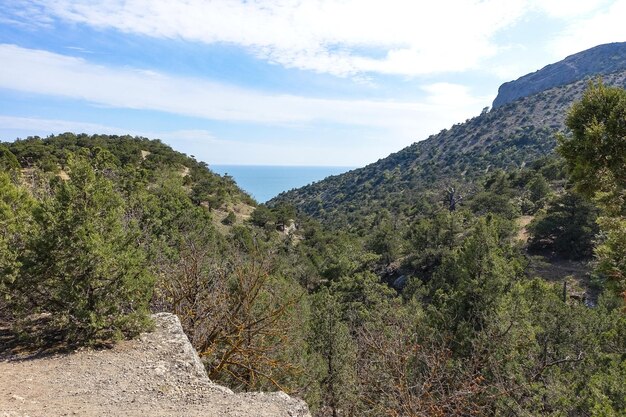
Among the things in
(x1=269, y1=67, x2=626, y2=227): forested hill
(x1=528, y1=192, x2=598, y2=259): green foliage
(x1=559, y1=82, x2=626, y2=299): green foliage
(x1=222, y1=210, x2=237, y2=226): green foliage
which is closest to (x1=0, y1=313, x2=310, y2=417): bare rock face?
(x1=559, y1=82, x2=626, y2=299): green foliage

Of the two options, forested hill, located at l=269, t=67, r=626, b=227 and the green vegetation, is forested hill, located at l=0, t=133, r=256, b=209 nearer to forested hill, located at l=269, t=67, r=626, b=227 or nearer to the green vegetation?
the green vegetation

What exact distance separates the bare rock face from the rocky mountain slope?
253ft

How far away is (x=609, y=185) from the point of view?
11.5 m

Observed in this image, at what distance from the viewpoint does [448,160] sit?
4828 inches

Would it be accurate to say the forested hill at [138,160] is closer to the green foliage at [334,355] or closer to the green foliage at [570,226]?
the green foliage at [334,355]

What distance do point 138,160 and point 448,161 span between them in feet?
299

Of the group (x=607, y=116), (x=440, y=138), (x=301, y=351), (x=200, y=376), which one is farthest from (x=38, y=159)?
(x=440, y=138)

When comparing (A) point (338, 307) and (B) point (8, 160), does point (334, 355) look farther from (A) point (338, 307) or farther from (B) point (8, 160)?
(B) point (8, 160)

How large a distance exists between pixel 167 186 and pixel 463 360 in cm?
3406

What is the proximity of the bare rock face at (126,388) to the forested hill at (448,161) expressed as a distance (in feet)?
244

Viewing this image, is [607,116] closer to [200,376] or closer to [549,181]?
[200,376]

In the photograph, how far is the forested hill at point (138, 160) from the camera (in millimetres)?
49281

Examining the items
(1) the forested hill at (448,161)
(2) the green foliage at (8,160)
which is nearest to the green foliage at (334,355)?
(2) the green foliage at (8,160)

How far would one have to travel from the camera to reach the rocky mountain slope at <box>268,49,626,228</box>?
329 feet
